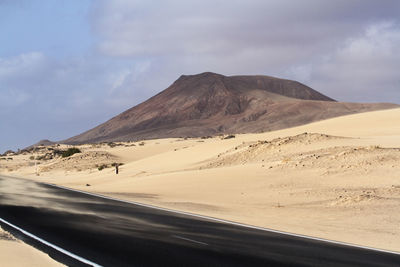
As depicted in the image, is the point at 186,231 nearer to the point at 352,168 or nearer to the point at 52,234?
the point at 52,234

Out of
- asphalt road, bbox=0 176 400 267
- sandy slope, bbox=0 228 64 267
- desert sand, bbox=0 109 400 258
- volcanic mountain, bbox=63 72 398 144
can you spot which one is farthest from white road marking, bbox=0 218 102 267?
volcanic mountain, bbox=63 72 398 144

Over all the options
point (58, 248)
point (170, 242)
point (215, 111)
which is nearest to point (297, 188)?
point (170, 242)

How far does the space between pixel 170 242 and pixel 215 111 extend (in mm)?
151123

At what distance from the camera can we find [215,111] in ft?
536

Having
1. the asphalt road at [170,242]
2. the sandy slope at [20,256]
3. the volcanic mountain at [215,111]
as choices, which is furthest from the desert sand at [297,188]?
the volcanic mountain at [215,111]

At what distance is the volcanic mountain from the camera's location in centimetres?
14188

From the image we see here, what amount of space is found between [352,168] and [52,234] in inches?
722

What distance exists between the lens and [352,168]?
91.5 ft

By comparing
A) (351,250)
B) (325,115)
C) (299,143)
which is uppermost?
(325,115)

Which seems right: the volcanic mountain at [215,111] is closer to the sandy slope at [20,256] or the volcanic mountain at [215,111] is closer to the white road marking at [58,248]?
the white road marking at [58,248]

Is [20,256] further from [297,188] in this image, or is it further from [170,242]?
[297,188]

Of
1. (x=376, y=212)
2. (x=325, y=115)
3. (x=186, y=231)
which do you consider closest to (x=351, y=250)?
(x=186, y=231)

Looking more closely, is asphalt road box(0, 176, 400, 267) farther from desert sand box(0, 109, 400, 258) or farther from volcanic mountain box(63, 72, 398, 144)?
volcanic mountain box(63, 72, 398, 144)

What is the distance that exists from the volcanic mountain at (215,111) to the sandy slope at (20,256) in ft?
395
